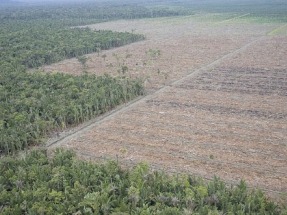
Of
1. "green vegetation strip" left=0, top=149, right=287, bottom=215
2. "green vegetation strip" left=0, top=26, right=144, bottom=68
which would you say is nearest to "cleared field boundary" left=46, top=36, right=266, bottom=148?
"green vegetation strip" left=0, top=149, right=287, bottom=215

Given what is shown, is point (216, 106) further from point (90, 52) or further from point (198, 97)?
point (90, 52)

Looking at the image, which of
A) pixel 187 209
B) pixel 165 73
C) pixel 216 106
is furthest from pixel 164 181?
pixel 165 73

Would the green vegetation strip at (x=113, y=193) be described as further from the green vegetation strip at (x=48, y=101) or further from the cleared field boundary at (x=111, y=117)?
the green vegetation strip at (x=48, y=101)

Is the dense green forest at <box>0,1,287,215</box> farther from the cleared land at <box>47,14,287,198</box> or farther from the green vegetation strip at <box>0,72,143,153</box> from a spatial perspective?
the cleared land at <box>47,14,287,198</box>

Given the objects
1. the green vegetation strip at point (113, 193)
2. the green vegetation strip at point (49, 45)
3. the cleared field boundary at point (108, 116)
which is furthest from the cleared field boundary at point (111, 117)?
the green vegetation strip at point (49, 45)

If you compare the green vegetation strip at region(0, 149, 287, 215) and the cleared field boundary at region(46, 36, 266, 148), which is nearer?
the green vegetation strip at region(0, 149, 287, 215)
